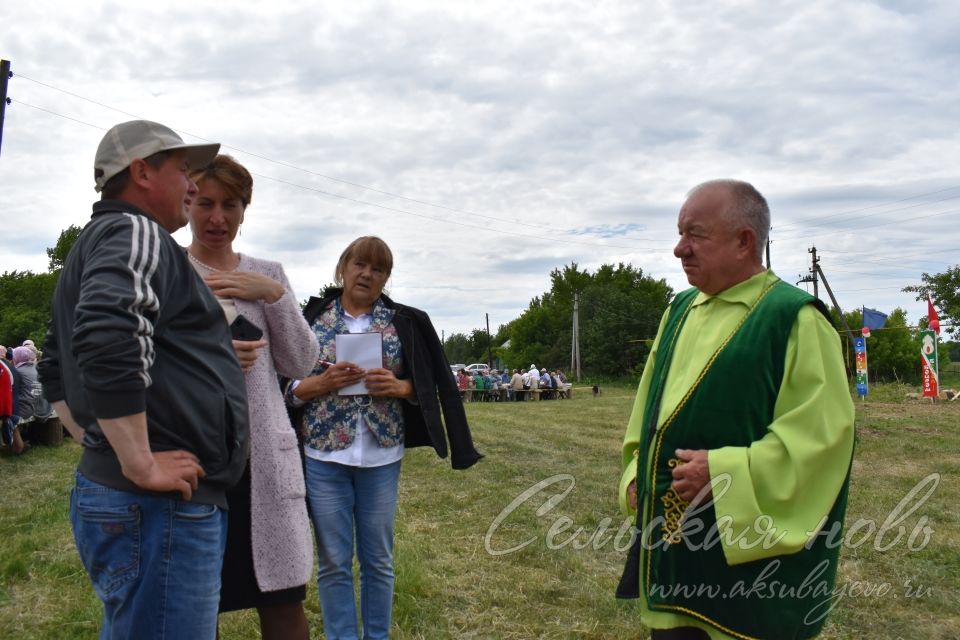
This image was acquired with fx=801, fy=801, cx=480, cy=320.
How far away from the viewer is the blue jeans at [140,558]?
1.80 meters

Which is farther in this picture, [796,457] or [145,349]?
[796,457]

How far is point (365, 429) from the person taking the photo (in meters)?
3.33

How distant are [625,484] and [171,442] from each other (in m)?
1.64

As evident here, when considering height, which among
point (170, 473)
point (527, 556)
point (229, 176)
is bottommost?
point (527, 556)

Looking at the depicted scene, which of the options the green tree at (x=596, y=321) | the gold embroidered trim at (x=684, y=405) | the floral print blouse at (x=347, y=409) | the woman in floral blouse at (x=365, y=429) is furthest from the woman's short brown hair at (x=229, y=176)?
the green tree at (x=596, y=321)

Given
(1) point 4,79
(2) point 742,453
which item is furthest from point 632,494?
(1) point 4,79

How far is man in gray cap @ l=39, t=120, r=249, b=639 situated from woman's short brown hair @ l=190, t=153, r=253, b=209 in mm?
638

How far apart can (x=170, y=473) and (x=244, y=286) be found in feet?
3.09

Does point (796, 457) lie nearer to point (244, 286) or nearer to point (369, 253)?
point (244, 286)

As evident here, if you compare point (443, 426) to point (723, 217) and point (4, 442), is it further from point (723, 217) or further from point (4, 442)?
point (4, 442)

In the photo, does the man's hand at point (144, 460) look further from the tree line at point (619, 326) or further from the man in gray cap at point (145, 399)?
the tree line at point (619, 326)

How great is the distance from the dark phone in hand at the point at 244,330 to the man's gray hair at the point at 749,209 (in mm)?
1486

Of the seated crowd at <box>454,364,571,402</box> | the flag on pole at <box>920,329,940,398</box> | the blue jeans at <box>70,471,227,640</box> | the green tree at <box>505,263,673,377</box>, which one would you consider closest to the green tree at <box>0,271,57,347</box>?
the seated crowd at <box>454,364,571,402</box>

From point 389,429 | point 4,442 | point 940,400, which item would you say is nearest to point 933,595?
point 389,429
